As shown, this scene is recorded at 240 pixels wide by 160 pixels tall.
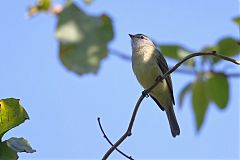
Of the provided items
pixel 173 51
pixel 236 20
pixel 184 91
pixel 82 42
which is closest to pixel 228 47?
pixel 236 20

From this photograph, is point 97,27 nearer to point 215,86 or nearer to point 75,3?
point 75,3

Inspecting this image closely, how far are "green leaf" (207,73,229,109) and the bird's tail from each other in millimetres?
3921

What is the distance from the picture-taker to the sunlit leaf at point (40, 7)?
1669mm

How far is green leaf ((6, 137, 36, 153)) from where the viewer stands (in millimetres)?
1799

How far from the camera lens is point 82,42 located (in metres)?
0.77

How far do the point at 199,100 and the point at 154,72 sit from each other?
3239mm

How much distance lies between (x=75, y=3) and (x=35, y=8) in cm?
88

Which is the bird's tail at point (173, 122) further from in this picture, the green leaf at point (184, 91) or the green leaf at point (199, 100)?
the green leaf at point (199, 100)

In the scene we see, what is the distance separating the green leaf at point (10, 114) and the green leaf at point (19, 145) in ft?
0.21

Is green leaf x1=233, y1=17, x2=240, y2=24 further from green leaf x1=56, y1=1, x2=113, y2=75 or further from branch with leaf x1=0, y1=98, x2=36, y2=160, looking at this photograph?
green leaf x1=56, y1=1, x2=113, y2=75

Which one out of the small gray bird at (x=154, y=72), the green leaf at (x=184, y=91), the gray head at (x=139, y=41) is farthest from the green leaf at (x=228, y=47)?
the gray head at (x=139, y=41)

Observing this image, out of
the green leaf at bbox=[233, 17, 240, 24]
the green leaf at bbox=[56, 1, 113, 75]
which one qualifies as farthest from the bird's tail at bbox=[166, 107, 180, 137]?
the green leaf at bbox=[56, 1, 113, 75]

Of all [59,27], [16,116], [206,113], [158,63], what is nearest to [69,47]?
[59,27]

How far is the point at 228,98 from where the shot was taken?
2.40m
